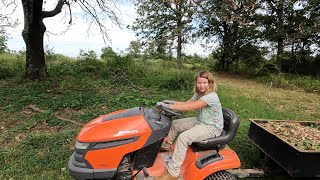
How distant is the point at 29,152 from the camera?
164 inches

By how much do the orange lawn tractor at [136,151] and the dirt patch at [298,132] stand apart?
3.20 feet

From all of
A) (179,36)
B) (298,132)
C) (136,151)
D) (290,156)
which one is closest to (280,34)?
(179,36)

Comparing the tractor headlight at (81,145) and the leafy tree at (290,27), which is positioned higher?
the leafy tree at (290,27)

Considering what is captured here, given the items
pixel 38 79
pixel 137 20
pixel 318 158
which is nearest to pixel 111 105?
pixel 38 79

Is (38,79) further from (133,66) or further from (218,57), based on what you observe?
(218,57)

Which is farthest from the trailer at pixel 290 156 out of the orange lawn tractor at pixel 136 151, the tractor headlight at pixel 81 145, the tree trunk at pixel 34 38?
the tree trunk at pixel 34 38

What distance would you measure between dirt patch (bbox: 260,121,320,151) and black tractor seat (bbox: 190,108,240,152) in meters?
0.80

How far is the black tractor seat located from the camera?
312 cm

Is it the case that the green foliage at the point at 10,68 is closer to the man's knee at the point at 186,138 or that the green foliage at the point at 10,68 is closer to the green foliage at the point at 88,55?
the green foliage at the point at 88,55

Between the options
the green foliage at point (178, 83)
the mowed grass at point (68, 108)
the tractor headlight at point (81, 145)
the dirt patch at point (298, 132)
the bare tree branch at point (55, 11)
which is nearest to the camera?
the tractor headlight at point (81, 145)

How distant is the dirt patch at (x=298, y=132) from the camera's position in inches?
141

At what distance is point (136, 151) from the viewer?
117 inches

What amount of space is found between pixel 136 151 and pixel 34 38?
266 inches

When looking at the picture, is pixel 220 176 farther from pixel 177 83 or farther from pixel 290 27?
pixel 290 27
